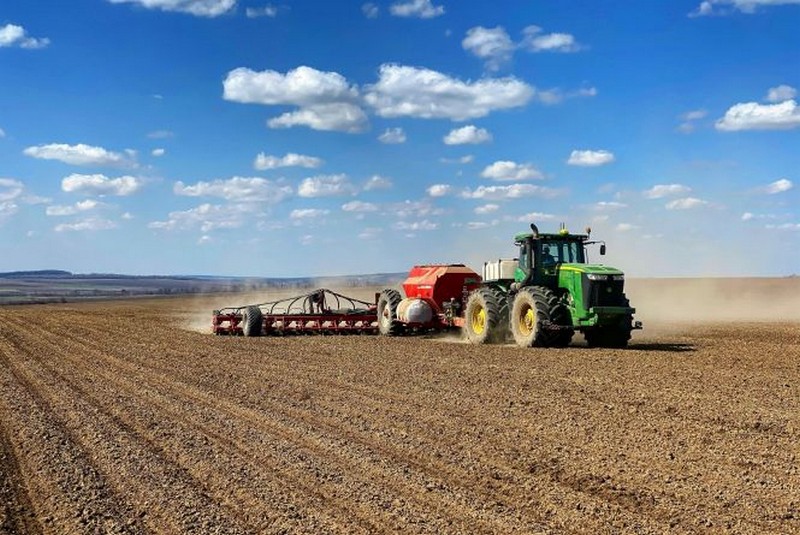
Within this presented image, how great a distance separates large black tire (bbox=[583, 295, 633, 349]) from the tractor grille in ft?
0.77

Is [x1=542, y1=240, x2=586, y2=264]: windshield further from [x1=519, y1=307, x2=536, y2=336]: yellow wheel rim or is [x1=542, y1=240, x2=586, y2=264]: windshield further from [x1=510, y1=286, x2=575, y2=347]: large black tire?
[x1=519, y1=307, x2=536, y2=336]: yellow wheel rim

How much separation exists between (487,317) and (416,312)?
2.85m

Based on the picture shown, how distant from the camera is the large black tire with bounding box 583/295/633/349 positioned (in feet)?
56.1

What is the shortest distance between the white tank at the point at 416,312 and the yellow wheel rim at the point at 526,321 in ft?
12.3

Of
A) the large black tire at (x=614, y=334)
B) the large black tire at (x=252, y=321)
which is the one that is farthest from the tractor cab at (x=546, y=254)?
the large black tire at (x=252, y=321)

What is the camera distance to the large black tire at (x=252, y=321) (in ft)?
70.3

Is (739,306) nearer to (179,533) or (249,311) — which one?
(249,311)

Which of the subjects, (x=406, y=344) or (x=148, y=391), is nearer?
(x=148, y=391)

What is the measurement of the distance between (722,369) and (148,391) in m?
9.59

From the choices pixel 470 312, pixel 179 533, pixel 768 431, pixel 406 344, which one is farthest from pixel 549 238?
pixel 179 533

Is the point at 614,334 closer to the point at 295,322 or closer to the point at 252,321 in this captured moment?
the point at 295,322

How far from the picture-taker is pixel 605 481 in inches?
271

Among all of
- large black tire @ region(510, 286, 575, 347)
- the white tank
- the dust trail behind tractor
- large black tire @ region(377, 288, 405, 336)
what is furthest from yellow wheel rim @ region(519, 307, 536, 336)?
the dust trail behind tractor

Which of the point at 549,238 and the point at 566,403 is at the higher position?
the point at 549,238
